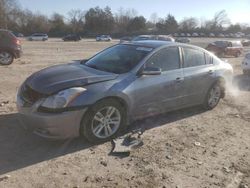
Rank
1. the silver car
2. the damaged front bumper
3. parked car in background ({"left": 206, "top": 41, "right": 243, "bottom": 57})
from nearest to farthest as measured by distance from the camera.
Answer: the damaged front bumper
the silver car
parked car in background ({"left": 206, "top": 41, "right": 243, "bottom": 57})

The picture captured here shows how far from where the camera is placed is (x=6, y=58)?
15.0 m

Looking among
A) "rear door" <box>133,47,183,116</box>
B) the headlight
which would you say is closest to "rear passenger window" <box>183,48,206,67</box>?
"rear door" <box>133,47,183,116</box>

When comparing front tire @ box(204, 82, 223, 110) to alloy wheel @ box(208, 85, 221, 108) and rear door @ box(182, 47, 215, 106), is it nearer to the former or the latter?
alloy wheel @ box(208, 85, 221, 108)

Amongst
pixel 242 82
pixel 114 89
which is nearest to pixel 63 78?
pixel 114 89

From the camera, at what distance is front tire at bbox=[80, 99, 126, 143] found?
5.36 metres

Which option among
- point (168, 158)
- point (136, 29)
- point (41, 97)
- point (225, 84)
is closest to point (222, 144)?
point (168, 158)

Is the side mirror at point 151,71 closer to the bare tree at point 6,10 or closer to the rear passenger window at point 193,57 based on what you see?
the rear passenger window at point 193,57

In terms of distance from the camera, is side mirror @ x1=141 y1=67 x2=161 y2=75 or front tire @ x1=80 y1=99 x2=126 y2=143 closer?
front tire @ x1=80 y1=99 x2=126 y2=143

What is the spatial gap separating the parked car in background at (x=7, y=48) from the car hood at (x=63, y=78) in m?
9.69

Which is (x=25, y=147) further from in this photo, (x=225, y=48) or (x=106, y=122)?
(x=225, y=48)

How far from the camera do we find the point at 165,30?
108 metres

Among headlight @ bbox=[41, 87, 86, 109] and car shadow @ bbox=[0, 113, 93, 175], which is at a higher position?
headlight @ bbox=[41, 87, 86, 109]

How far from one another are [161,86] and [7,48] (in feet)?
35.0

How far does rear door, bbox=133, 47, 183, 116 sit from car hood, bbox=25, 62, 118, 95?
0.61 m
